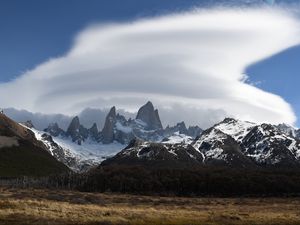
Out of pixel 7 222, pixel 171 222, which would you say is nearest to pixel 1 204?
pixel 7 222

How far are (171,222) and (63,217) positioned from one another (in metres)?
13.4

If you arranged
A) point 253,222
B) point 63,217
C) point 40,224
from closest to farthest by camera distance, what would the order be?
point 40,224
point 63,217
point 253,222

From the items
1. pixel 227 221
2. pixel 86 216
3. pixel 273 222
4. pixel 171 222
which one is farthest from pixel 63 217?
pixel 273 222

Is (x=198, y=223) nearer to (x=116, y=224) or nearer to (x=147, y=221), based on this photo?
(x=147, y=221)

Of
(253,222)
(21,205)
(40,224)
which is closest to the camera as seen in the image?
(40,224)

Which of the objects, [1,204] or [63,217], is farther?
[1,204]

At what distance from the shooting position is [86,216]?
5931 cm

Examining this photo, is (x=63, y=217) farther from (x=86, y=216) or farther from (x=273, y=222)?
(x=273, y=222)

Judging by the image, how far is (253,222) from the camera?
6284 centimetres

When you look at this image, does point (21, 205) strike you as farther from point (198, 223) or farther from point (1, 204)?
point (198, 223)

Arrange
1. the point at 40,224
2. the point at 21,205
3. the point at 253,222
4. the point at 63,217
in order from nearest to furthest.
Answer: the point at 40,224 < the point at 63,217 < the point at 253,222 < the point at 21,205

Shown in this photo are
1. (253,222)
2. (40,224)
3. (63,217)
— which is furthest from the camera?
(253,222)

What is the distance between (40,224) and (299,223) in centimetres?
3428

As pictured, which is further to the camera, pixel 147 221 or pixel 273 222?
pixel 273 222
